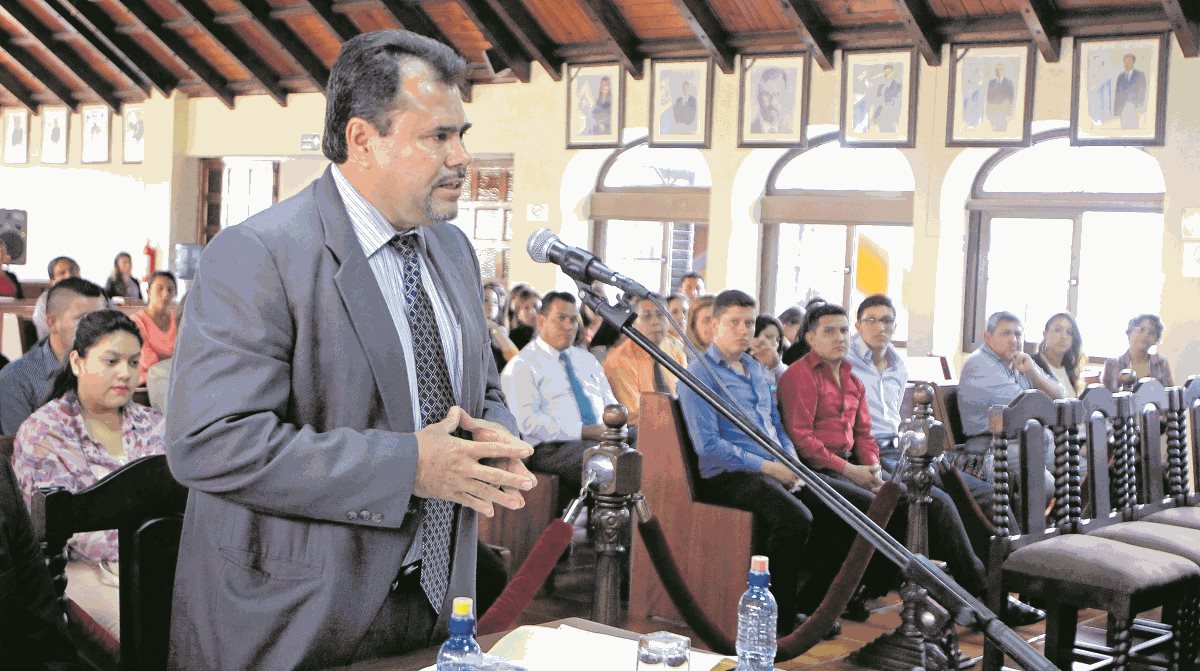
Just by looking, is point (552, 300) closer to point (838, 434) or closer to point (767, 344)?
point (767, 344)

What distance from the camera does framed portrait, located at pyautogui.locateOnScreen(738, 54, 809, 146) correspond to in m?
10.9

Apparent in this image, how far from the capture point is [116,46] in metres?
14.8

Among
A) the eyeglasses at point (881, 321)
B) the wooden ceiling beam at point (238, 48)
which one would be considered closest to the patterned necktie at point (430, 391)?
the eyeglasses at point (881, 321)

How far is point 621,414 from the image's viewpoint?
2922 millimetres

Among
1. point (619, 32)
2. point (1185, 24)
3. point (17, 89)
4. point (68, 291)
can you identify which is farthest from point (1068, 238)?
point (17, 89)

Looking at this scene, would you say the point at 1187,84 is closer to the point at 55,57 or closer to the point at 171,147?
the point at 171,147

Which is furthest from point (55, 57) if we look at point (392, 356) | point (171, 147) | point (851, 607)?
point (392, 356)

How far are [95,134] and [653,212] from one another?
27.6 ft

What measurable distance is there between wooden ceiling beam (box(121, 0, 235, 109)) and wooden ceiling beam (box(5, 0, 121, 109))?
70.5 inches

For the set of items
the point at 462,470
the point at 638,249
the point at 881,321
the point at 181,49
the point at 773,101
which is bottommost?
the point at 462,470

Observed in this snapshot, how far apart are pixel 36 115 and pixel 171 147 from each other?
2.95 meters

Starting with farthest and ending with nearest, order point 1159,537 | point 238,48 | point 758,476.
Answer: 1. point 238,48
2. point 758,476
3. point 1159,537

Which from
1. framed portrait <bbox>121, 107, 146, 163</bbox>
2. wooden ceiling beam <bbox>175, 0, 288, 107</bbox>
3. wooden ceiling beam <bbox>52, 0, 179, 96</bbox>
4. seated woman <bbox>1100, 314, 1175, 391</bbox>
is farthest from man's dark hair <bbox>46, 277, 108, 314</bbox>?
framed portrait <bbox>121, 107, 146, 163</bbox>

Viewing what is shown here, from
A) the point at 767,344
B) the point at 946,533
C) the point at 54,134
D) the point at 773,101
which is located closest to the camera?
the point at 946,533
